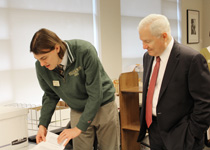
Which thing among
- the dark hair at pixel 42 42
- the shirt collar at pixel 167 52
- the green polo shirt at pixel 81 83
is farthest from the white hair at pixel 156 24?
the dark hair at pixel 42 42

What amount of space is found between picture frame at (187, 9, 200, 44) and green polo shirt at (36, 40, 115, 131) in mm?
4852

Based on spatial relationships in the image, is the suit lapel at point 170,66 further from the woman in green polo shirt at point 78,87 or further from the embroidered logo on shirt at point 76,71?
the embroidered logo on shirt at point 76,71

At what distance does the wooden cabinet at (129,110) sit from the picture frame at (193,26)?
11.4ft

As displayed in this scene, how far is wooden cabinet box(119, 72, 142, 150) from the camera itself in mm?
2975

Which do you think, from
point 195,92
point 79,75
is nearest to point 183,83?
point 195,92

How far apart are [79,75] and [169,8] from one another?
4605 mm

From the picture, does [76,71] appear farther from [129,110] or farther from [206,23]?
[206,23]

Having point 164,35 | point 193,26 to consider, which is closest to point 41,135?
point 164,35

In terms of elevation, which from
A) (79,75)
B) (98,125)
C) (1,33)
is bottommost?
(98,125)

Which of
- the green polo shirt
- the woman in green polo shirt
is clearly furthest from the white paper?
the green polo shirt

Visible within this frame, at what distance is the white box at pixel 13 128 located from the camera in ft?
5.58

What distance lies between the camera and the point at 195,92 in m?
1.47

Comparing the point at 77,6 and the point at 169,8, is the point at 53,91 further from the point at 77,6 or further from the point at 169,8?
the point at 169,8

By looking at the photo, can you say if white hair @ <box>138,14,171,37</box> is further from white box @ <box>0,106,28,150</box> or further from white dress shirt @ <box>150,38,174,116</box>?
A: white box @ <box>0,106,28,150</box>
